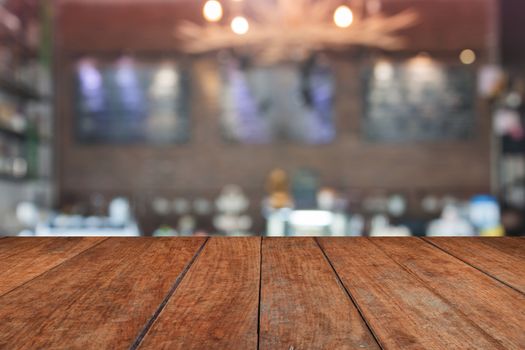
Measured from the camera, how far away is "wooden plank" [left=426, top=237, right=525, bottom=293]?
3.71 feet

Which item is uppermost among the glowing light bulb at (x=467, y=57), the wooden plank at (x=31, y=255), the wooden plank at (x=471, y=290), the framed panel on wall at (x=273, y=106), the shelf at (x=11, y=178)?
the glowing light bulb at (x=467, y=57)

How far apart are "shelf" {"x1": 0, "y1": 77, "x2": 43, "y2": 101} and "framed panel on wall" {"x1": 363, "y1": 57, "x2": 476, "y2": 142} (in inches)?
114

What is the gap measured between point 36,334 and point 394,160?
5.26 meters

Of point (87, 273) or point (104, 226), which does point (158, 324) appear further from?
point (104, 226)

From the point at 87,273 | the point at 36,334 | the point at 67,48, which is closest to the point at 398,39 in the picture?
the point at 67,48

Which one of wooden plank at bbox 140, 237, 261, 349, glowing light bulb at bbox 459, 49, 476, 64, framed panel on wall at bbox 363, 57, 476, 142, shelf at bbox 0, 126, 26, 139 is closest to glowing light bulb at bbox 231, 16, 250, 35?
framed panel on wall at bbox 363, 57, 476, 142

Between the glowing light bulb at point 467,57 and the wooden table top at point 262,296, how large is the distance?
4585mm

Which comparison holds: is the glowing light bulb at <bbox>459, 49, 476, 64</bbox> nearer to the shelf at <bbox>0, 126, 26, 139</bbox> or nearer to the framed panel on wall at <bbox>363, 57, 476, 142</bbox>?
the framed panel on wall at <bbox>363, 57, 476, 142</bbox>

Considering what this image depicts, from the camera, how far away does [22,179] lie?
16.6 ft

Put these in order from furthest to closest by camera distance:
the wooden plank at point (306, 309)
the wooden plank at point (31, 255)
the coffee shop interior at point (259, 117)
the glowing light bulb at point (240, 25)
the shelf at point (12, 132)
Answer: the coffee shop interior at point (259, 117), the glowing light bulb at point (240, 25), the shelf at point (12, 132), the wooden plank at point (31, 255), the wooden plank at point (306, 309)

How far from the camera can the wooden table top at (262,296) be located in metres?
0.72

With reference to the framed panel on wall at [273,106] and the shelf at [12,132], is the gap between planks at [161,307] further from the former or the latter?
the framed panel on wall at [273,106]

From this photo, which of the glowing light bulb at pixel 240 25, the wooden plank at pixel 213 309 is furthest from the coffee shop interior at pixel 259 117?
the wooden plank at pixel 213 309

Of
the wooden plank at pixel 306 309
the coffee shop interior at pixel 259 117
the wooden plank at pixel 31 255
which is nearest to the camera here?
the wooden plank at pixel 306 309
